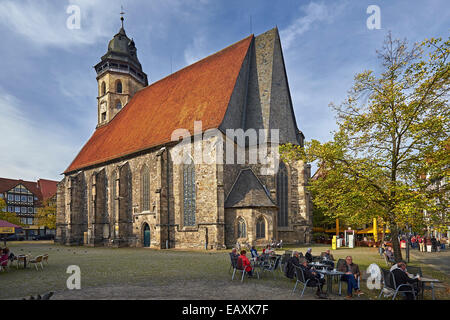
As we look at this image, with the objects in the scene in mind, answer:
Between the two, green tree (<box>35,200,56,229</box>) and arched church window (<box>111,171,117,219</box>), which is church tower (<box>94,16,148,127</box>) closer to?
arched church window (<box>111,171,117,219</box>)

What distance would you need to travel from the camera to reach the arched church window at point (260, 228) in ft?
69.7

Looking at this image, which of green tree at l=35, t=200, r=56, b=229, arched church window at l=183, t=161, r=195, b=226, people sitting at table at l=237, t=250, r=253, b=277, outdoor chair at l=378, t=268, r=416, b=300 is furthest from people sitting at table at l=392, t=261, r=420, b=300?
green tree at l=35, t=200, r=56, b=229

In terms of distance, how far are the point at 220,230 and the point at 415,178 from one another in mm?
13288

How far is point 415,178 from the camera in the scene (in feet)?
33.0

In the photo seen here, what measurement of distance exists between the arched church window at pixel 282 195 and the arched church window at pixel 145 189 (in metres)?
11.1

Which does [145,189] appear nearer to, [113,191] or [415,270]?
[113,191]

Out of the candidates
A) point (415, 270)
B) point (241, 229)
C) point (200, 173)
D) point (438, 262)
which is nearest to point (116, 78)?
point (200, 173)

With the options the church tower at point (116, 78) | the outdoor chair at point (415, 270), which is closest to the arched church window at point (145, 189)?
the church tower at point (116, 78)

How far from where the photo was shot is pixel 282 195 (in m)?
24.8

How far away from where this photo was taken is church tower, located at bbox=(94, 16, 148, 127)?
38.4 m
